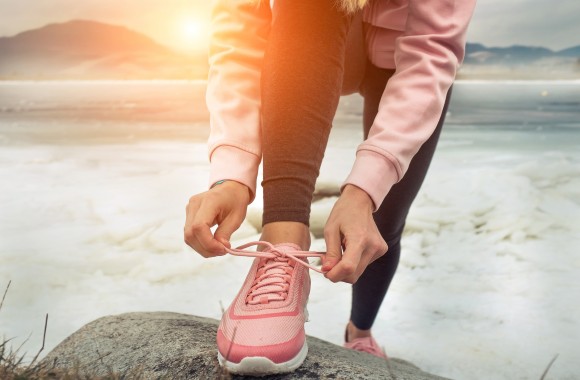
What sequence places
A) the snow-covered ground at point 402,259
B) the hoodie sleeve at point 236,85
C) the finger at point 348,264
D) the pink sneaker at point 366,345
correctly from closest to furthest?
the finger at point 348,264 → the hoodie sleeve at point 236,85 → the pink sneaker at point 366,345 → the snow-covered ground at point 402,259

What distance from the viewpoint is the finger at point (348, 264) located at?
0.76 m

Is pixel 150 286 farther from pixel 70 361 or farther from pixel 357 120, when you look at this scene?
pixel 357 120

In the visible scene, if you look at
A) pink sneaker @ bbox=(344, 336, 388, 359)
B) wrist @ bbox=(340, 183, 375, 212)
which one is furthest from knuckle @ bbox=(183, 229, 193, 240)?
pink sneaker @ bbox=(344, 336, 388, 359)

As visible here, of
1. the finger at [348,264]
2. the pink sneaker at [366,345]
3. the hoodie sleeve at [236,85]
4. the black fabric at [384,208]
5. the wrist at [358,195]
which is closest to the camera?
the finger at [348,264]

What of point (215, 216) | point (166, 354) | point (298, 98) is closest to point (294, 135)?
point (298, 98)

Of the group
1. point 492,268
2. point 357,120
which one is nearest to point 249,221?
point 492,268

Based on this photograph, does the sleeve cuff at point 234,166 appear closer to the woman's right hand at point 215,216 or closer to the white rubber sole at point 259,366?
the woman's right hand at point 215,216

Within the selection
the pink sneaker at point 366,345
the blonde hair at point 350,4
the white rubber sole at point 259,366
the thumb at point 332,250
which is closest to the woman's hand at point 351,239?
the thumb at point 332,250

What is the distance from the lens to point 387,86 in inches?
38.9

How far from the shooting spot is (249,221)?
2250 mm

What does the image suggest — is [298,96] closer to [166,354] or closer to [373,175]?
[373,175]

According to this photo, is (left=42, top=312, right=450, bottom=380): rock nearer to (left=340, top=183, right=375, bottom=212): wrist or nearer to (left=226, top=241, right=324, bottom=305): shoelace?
→ (left=226, top=241, right=324, bottom=305): shoelace

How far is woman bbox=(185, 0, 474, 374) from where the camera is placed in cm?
81

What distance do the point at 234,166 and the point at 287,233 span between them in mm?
154
